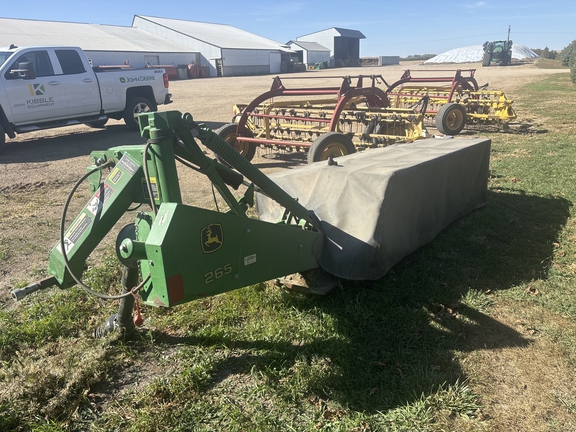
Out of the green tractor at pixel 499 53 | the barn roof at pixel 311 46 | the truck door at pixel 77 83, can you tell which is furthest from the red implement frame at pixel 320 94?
the barn roof at pixel 311 46

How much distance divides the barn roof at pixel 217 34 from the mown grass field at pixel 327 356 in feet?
166

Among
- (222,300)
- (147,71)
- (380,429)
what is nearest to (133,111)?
(147,71)

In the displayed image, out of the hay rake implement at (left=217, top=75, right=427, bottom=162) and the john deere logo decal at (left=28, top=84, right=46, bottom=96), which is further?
the john deere logo decal at (left=28, top=84, right=46, bottom=96)

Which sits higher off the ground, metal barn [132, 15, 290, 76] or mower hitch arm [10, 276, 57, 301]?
metal barn [132, 15, 290, 76]

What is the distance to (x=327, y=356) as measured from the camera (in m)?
3.10

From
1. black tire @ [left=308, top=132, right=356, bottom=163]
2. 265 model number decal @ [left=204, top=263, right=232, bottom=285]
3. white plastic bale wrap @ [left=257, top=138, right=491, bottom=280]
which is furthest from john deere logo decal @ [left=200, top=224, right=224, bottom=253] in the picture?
black tire @ [left=308, top=132, right=356, bottom=163]

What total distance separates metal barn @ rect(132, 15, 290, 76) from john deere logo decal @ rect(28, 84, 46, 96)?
4128 cm

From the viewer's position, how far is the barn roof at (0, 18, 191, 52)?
3706cm

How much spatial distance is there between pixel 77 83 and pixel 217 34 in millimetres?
52837

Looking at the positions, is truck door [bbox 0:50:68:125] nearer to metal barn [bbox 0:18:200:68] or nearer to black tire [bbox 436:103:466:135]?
black tire [bbox 436:103:466:135]

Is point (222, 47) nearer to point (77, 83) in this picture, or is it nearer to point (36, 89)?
point (77, 83)

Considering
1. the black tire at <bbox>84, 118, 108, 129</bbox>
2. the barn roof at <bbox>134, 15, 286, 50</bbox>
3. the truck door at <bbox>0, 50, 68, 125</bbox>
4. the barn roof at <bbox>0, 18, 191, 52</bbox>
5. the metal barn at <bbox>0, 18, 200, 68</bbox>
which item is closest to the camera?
the truck door at <bbox>0, 50, 68, 125</bbox>

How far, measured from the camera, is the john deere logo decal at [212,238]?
2.51 metres

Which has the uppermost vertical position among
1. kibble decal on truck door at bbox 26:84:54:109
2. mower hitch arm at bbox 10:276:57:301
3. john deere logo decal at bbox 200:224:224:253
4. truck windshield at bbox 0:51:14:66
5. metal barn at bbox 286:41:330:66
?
metal barn at bbox 286:41:330:66
